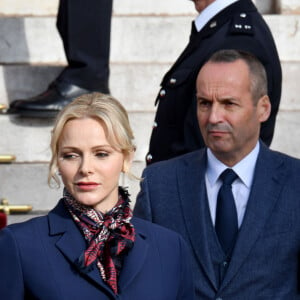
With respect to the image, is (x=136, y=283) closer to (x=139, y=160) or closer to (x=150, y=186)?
(x=150, y=186)

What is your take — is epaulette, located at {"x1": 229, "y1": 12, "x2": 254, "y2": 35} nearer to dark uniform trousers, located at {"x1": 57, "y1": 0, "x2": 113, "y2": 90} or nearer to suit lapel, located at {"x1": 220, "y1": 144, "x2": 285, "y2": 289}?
suit lapel, located at {"x1": 220, "y1": 144, "x2": 285, "y2": 289}

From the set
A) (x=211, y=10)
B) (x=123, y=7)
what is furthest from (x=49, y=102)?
(x=211, y=10)

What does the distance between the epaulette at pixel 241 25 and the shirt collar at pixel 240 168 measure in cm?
83

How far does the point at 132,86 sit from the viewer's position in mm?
5965

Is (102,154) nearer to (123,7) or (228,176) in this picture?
(228,176)

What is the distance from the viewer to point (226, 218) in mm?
3275

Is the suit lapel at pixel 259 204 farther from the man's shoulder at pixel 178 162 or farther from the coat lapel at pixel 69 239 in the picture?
the coat lapel at pixel 69 239

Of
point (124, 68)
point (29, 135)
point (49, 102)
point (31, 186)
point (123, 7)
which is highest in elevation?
point (123, 7)

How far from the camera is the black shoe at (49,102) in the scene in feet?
18.3

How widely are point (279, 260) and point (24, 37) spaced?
3438mm

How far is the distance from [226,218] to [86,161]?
0.72 m

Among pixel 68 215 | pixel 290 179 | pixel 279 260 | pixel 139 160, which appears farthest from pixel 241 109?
pixel 139 160

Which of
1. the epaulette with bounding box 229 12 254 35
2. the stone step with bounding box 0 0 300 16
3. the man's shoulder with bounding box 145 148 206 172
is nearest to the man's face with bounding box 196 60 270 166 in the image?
the man's shoulder with bounding box 145 148 206 172

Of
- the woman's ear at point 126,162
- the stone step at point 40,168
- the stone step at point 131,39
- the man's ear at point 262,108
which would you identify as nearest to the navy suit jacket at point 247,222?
the man's ear at point 262,108
